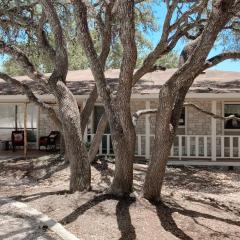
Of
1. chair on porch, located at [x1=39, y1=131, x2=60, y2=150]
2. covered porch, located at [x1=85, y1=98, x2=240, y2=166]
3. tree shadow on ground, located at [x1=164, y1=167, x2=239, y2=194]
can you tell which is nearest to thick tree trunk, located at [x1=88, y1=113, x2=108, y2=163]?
tree shadow on ground, located at [x1=164, y1=167, x2=239, y2=194]

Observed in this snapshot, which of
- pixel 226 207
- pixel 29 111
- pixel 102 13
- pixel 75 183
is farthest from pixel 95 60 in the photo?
pixel 29 111

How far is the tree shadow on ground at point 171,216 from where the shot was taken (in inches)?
293

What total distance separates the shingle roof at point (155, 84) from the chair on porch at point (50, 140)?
1974 millimetres

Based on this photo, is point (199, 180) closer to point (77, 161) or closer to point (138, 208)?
point (77, 161)

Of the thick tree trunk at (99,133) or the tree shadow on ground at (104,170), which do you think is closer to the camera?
the thick tree trunk at (99,133)

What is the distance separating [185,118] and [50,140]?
211 inches

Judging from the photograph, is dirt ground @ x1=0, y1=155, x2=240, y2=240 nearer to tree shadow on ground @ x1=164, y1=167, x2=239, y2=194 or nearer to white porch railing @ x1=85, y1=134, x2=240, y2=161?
tree shadow on ground @ x1=164, y1=167, x2=239, y2=194

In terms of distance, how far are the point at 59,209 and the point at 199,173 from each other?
23.4 ft

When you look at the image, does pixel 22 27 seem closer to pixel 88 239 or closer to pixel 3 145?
pixel 3 145

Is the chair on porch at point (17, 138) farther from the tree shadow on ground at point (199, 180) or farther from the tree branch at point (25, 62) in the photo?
the tree branch at point (25, 62)

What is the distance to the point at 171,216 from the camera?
8.20 meters

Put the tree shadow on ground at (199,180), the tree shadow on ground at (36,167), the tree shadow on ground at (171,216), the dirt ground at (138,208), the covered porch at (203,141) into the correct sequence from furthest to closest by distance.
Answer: the covered porch at (203,141) → the tree shadow on ground at (36,167) → the tree shadow on ground at (199,180) → the tree shadow on ground at (171,216) → the dirt ground at (138,208)

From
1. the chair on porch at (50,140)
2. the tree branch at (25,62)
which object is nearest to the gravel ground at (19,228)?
the tree branch at (25,62)

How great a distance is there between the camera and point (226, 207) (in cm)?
994
